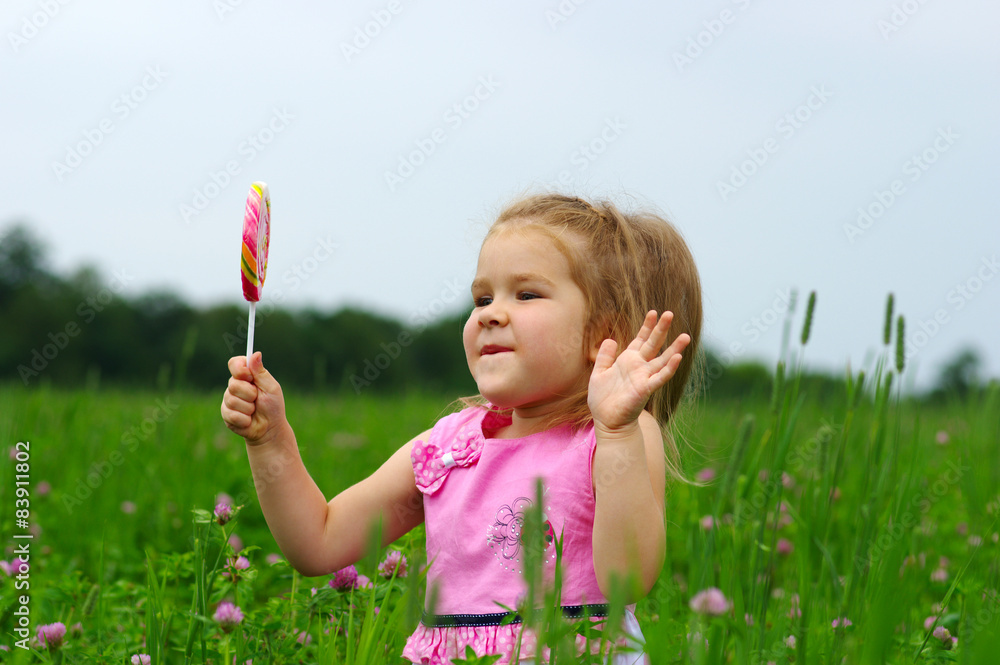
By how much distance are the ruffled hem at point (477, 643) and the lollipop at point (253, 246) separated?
27.9 inches

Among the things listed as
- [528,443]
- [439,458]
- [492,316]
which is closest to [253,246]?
[492,316]

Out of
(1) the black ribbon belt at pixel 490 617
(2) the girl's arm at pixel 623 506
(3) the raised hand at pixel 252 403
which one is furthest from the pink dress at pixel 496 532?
(3) the raised hand at pixel 252 403

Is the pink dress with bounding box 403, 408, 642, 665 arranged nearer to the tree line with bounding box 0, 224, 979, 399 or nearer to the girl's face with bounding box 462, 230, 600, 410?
the girl's face with bounding box 462, 230, 600, 410

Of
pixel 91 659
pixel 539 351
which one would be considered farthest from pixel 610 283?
pixel 91 659

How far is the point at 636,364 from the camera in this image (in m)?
1.58

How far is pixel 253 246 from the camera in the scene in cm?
179

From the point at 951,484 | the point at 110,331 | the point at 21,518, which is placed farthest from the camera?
the point at 110,331

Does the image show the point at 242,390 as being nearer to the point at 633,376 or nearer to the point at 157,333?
the point at 633,376

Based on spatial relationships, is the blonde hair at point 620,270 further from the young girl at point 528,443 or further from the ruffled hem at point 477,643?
the ruffled hem at point 477,643

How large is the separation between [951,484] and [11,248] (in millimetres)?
38057

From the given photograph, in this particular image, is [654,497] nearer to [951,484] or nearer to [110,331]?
[951,484]

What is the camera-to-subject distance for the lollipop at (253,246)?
179 centimetres

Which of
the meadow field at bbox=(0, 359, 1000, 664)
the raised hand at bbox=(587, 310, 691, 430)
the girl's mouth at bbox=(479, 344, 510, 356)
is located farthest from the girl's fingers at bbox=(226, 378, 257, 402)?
the raised hand at bbox=(587, 310, 691, 430)

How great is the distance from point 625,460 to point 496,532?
0.37 metres
